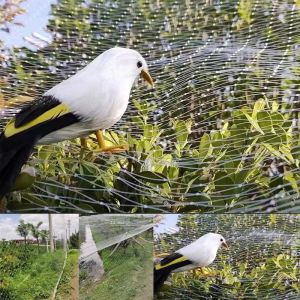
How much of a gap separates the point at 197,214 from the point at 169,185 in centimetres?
13

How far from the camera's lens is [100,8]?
276cm

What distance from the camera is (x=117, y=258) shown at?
2.73m

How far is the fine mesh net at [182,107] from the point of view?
273cm

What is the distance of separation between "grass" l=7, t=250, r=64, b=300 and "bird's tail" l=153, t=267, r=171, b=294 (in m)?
0.31

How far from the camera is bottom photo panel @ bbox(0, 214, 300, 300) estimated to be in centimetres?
270

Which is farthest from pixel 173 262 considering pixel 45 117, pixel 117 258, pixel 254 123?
pixel 45 117

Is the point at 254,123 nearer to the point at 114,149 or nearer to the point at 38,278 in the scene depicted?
the point at 114,149

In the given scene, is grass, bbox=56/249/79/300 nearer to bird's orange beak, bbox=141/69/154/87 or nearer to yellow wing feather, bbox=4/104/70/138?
yellow wing feather, bbox=4/104/70/138

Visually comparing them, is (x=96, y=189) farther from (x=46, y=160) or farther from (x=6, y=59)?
(x=6, y=59)

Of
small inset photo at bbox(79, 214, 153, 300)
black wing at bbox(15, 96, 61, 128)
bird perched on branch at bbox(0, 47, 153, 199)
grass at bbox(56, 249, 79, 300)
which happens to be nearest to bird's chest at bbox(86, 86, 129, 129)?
bird perched on branch at bbox(0, 47, 153, 199)

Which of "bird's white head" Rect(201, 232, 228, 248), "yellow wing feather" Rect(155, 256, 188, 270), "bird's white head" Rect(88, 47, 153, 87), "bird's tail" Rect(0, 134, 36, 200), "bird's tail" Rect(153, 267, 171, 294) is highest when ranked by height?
"bird's white head" Rect(88, 47, 153, 87)

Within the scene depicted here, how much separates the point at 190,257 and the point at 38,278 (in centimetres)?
50

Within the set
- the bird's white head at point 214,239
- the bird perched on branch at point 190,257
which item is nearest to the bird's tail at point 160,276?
the bird perched on branch at point 190,257

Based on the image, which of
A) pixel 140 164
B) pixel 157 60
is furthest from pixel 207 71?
pixel 140 164
